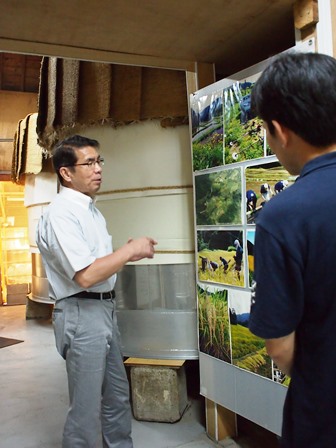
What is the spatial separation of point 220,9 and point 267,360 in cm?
173

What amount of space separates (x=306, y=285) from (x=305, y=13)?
1.49 metres

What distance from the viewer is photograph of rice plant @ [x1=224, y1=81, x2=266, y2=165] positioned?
2006 millimetres

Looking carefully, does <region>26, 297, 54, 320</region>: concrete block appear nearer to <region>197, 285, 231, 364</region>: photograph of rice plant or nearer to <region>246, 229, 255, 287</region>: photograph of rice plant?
<region>197, 285, 231, 364</region>: photograph of rice plant

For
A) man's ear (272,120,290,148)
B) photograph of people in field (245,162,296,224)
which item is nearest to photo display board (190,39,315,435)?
photograph of people in field (245,162,296,224)

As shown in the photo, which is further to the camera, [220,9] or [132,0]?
[220,9]

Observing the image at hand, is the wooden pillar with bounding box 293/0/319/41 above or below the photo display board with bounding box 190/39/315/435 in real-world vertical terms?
above

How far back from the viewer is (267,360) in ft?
6.65

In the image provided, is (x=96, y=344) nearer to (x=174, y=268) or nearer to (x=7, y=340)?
(x=174, y=268)

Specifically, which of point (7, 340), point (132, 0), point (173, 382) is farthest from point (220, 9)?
point (7, 340)

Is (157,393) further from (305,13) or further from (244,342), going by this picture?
(305,13)

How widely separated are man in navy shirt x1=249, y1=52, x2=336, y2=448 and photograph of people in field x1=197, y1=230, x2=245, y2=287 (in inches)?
49.2

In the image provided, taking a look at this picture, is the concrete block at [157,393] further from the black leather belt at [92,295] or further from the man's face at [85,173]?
the man's face at [85,173]

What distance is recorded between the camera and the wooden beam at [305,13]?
180 centimetres

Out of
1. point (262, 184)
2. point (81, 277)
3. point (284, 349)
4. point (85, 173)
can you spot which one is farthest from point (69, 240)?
point (284, 349)
